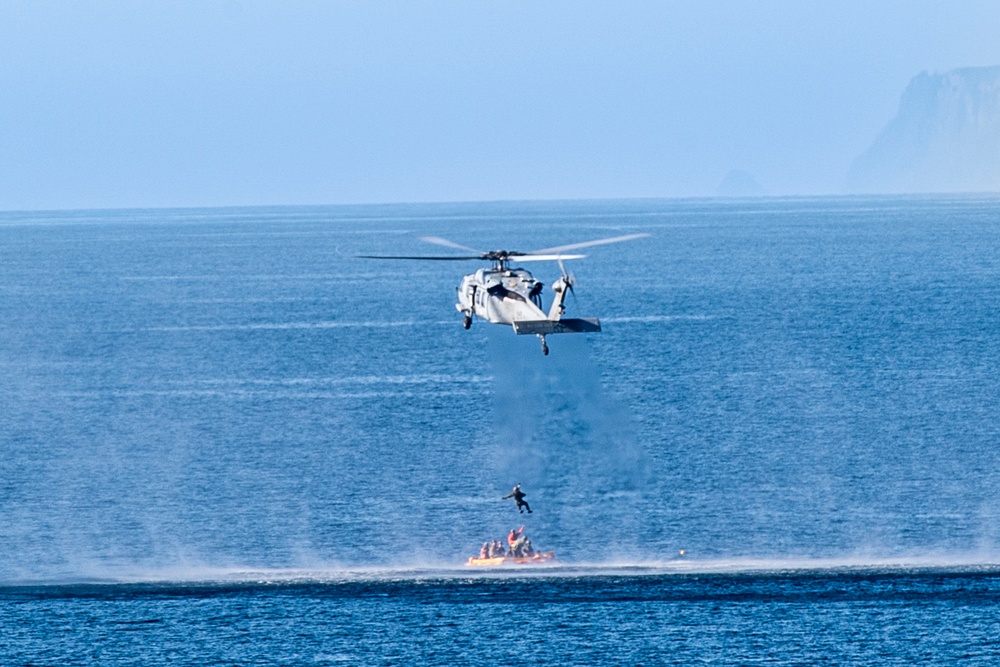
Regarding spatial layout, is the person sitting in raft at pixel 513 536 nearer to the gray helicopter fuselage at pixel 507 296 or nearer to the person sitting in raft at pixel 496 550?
the person sitting in raft at pixel 496 550

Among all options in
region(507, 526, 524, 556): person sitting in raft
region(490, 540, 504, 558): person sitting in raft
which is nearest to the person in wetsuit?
region(507, 526, 524, 556): person sitting in raft

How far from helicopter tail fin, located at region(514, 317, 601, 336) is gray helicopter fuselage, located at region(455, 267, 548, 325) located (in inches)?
70.4

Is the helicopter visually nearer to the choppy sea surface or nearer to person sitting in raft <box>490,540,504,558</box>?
the choppy sea surface

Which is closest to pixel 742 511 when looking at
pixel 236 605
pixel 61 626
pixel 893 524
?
pixel 893 524

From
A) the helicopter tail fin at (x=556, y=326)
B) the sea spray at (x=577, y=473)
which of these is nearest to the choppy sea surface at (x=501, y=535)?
the sea spray at (x=577, y=473)

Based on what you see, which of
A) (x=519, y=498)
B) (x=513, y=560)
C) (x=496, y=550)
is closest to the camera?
(x=513, y=560)

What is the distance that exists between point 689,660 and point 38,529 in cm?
6281

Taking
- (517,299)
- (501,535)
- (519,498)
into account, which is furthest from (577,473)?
(517,299)

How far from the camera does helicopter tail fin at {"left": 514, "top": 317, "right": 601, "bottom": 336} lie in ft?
261

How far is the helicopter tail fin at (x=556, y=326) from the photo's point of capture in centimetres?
7962

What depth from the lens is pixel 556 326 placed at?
265 feet

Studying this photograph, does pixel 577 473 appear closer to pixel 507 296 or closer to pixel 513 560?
pixel 513 560

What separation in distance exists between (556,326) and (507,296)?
5.17 m

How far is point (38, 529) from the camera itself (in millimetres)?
150125
